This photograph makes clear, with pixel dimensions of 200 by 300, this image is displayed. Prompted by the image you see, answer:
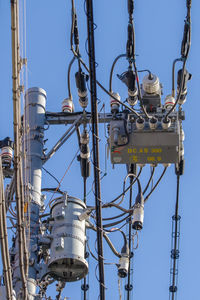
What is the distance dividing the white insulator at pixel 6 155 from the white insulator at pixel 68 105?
1.49 metres

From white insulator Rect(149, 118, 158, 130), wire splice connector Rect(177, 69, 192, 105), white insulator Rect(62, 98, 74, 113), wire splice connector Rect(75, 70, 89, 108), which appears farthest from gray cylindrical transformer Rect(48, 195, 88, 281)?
wire splice connector Rect(177, 69, 192, 105)

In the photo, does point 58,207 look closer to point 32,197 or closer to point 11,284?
point 32,197

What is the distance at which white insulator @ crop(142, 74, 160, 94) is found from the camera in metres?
19.9

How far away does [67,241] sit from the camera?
17609 millimetres

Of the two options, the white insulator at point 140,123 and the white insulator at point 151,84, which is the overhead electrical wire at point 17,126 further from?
the white insulator at point 151,84

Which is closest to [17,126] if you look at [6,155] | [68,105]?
[6,155]

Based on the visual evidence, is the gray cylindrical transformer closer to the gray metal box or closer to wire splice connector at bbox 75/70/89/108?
the gray metal box

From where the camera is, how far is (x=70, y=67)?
20266 mm

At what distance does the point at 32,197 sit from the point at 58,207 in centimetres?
56

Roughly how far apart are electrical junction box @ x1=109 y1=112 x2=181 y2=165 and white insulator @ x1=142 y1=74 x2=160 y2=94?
3.66 feet

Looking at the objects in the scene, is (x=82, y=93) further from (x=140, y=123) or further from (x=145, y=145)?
(x=145, y=145)

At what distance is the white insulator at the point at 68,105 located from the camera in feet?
66.6

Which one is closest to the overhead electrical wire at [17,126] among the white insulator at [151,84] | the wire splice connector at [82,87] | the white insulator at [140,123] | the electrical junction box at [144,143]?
the electrical junction box at [144,143]

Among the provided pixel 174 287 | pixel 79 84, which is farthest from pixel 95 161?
pixel 174 287
